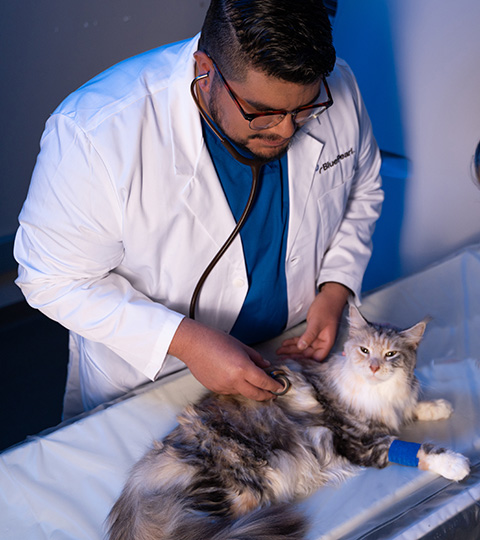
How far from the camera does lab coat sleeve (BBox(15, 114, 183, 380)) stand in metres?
1.15

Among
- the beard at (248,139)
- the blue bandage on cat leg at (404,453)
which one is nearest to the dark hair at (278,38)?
the beard at (248,139)

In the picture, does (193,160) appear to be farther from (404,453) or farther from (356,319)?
(404,453)

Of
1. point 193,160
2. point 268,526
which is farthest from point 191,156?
point 268,526

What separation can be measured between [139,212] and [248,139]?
296 mm

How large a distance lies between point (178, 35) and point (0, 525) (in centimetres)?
249

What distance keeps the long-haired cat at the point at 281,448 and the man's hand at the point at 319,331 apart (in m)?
0.04

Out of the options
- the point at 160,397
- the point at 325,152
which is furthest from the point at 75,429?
the point at 325,152

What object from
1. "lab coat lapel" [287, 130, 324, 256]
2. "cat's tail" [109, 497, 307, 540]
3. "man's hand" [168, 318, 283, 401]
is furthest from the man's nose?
"cat's tail" [109, 497, 307, 540]

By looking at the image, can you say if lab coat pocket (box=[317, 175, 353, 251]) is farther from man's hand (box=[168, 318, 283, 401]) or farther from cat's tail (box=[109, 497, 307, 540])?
cat's tail (box=[109, 497, 307, 540])

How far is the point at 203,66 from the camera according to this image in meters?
1.13

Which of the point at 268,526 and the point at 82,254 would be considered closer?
the point at 268,526

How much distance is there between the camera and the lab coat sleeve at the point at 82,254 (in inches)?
45.4

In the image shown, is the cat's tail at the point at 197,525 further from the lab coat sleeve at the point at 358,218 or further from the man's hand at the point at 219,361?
the lab coat sleeve at the point at 358,218

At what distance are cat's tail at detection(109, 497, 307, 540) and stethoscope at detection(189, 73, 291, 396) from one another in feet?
1.05
